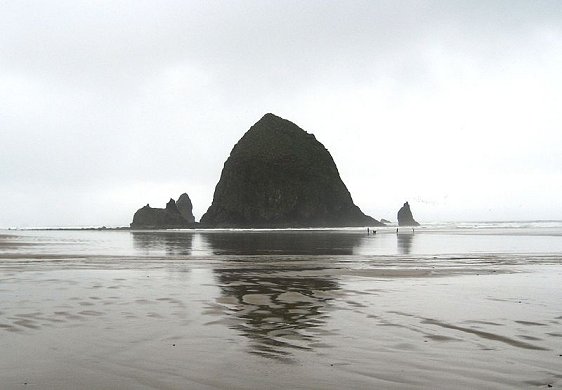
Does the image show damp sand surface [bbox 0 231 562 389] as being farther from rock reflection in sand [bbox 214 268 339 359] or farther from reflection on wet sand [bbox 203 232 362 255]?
reflection on wet sand [bbox 203 232 362 255]

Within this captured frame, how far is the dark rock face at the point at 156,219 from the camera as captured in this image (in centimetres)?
14356

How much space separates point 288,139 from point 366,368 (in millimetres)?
167789

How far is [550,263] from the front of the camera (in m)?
24.0

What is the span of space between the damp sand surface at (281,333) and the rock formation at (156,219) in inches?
5092

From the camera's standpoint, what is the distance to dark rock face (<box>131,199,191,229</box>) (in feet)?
471

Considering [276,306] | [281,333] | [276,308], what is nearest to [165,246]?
[276,306]

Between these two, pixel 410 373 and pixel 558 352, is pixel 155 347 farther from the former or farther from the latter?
pixel 558 352

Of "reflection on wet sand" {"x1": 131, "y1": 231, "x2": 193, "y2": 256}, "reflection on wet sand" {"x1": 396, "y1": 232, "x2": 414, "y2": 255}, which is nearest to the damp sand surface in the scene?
"reflection on wet sand" {"x1": 396, "y1": 232, "x2": 414, "y2": 255}

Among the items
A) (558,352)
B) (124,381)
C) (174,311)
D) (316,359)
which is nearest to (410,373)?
(316,359)

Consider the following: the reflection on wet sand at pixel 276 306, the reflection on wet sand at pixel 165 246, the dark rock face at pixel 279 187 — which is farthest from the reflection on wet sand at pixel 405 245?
the dark rock face at pixel 279 187

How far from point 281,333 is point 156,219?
14371 cm

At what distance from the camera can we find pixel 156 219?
146 metres

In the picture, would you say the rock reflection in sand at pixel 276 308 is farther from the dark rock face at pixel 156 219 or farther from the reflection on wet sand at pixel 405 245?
the dark rock face at pixel 156 219

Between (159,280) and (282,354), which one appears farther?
(159,280)
